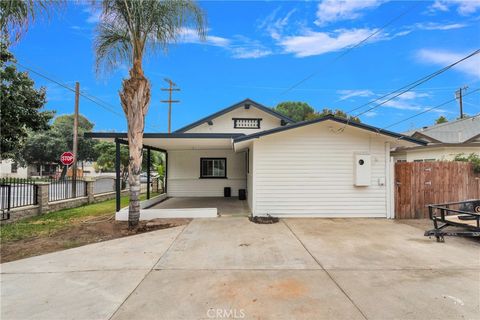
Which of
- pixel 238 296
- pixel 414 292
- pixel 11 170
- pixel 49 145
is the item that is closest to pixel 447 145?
pixel 414 292

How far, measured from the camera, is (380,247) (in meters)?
5.40

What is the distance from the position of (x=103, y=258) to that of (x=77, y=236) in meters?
2.20

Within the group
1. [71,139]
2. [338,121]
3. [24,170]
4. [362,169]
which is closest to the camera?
[338,121]

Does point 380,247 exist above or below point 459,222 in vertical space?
below

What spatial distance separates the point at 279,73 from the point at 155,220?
15.5m

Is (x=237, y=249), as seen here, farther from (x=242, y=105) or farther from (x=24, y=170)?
(x=24, y=170)

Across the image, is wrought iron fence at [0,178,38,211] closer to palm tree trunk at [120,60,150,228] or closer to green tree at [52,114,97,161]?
palm tree trunk at [120,60,150,228]

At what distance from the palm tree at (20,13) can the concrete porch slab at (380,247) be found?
651 centimetres

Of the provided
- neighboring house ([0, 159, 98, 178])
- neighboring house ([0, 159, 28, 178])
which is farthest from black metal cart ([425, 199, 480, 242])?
neighboring house ([0, 159, 28, 178])

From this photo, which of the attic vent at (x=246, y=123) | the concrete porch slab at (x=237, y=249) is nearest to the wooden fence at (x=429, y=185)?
the concrete porch slab at (x=237, y=249)

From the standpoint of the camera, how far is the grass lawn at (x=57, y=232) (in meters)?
5.59

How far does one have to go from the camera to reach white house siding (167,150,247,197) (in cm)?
1402

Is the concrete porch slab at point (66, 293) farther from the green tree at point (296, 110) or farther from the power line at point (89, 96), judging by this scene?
the green tree at point (296, 110)

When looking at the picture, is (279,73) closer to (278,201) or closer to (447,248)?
(278,201)
